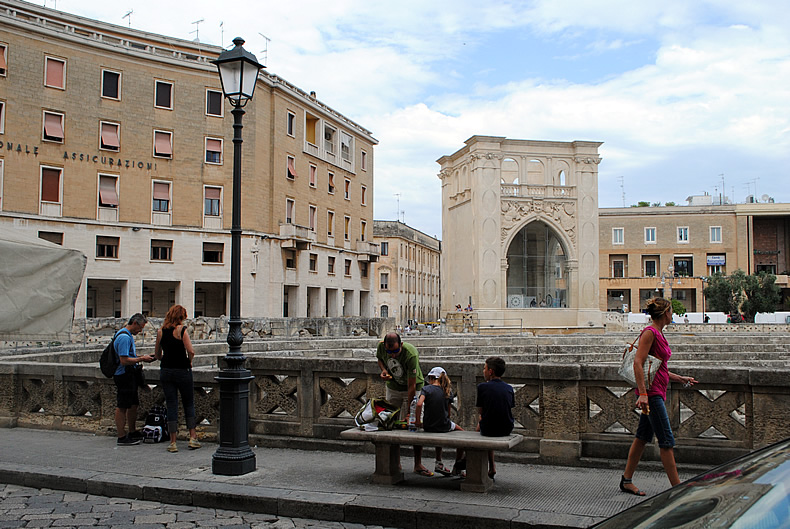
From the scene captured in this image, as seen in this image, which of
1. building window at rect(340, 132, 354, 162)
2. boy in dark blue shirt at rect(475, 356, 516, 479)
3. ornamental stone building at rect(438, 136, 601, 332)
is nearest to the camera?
boy in dark blue shirt at rect(475, 356, 516, 479)

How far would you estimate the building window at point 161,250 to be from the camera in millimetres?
40344

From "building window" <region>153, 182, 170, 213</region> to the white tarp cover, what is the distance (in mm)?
35067

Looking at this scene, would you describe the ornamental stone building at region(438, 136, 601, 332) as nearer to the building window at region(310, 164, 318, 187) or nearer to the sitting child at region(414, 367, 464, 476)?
the building window at region(310, 164, 318, 187)

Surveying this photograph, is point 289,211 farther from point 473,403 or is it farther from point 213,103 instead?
point 473,403

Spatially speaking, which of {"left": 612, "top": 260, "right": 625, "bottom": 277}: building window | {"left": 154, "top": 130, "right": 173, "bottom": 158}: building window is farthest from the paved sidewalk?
{"left": 612, "top": 260, "right": 625, "bottom": 277}: building window

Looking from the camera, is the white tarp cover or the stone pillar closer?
the white tarp cover

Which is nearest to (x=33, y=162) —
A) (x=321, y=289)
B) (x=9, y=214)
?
(x=9, y=214)

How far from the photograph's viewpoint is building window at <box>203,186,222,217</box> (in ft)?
139

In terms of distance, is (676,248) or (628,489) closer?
(628,489)

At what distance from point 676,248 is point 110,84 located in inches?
2280

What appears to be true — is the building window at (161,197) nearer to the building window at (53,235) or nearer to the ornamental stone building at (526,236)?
the building window at (53,235)

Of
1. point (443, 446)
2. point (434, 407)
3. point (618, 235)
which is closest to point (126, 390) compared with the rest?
point (434, 407)

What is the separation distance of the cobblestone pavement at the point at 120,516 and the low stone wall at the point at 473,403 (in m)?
2.27

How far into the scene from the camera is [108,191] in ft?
128
